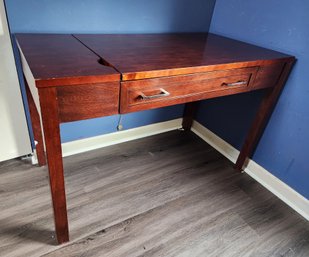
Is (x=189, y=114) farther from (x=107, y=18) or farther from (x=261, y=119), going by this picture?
(x=107, y=18)

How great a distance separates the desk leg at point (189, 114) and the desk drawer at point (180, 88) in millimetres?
731

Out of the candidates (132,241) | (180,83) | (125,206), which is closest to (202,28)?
(180,83)

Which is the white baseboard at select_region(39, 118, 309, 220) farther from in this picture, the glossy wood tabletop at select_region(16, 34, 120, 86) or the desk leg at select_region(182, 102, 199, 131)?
the glossy wood tabletop at select_region(16, 34, 120, 86)

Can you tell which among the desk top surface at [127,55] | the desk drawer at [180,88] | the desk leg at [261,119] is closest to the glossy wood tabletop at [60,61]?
the desk top surface at [127,55]

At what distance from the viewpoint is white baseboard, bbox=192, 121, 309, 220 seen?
4.52ft

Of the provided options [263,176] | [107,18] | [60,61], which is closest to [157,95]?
[60,61]

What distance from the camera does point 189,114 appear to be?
193 centimetres

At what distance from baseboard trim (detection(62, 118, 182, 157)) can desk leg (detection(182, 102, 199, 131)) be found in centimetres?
4

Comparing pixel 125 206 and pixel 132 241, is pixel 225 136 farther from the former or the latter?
pixel 132 241

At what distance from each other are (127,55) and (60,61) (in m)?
0.27

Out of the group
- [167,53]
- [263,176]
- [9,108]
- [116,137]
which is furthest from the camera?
[116,137]

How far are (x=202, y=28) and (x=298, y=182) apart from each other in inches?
44.5

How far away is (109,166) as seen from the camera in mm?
1521

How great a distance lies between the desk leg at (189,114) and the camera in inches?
74.5
